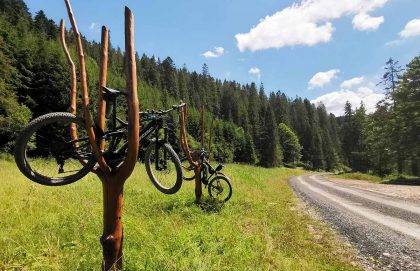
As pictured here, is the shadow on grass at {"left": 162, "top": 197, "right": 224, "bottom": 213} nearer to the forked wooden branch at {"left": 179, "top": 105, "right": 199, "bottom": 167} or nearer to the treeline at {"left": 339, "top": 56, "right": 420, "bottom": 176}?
the forked wooden branch at {"left": 179, "top": 105, "right": 199, "bottom": 167}

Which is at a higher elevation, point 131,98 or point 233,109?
point 233,109

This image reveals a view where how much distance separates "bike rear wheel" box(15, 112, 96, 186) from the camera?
484 cm

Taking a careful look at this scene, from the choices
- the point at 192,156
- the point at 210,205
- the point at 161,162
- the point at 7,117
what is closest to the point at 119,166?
the point at 161,162

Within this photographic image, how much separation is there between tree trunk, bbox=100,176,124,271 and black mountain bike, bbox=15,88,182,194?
27cm

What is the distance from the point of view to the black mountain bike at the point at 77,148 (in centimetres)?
484

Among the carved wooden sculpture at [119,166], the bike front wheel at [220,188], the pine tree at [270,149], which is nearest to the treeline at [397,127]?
the pine tree at [270,149]

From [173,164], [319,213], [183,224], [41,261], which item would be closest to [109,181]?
[41,261]

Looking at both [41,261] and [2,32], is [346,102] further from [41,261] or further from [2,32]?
[41,261]

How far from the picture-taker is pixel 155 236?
7.82 metres

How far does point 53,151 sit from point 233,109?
146 m

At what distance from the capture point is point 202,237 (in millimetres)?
8273

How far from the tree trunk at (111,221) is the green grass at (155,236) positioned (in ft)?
3.81

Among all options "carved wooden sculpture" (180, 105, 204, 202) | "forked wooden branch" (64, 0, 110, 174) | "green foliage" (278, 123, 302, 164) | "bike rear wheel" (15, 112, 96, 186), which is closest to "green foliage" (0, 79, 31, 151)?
"carved wooden sculpture" (180, 105, 204, 202)

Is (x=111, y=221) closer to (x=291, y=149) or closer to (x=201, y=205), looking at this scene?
(x=201, y=205)
